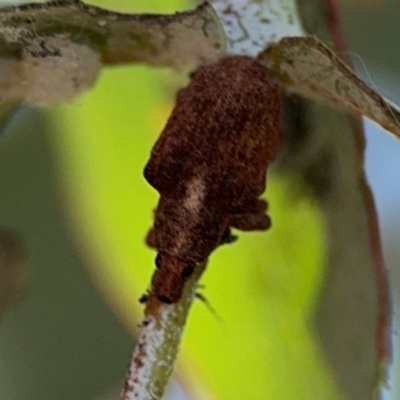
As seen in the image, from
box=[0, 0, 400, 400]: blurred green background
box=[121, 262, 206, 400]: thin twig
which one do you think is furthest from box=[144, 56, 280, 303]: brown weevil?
box=[0, 0, 400, 400]: blurred green background

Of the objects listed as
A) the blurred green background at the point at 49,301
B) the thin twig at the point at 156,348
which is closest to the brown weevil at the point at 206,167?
the thin twig at the point at 156,348

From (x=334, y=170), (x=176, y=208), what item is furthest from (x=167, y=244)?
(x=334, y=170)

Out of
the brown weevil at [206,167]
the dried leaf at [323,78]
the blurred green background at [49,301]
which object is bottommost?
the blurred green background at [49,301]

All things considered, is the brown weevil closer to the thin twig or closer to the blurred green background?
the thin twig

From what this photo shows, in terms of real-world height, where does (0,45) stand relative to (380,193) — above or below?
above

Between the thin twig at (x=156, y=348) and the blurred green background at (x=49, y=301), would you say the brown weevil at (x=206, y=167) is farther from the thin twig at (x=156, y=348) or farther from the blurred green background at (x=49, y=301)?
the blurred green background at (x=49, y=301)

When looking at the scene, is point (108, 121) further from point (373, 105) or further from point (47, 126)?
point (373, 105)
